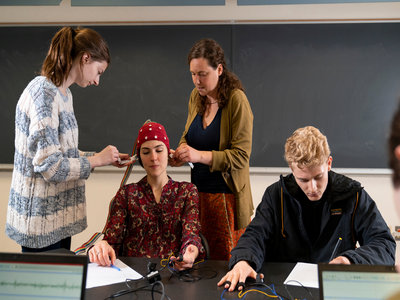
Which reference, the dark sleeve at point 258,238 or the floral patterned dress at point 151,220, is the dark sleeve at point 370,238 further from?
the floral patterned dress at point 151,220

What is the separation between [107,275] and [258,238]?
0.66 metres

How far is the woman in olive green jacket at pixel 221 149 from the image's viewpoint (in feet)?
6.73

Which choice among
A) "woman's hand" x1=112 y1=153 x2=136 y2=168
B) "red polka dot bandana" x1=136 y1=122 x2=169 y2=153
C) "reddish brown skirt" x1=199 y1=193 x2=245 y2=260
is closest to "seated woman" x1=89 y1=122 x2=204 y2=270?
"red polka dot bandana" x1=136 y1=122 x2=169 y2=153

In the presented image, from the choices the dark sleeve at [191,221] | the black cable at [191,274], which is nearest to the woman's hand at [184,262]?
the black cable at [191,274]

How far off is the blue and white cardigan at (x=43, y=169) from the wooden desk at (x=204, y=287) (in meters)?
0.51

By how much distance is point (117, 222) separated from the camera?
1813 mm

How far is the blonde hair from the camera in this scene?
159cm

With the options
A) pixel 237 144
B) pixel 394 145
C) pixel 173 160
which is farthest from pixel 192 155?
pixel 394 145

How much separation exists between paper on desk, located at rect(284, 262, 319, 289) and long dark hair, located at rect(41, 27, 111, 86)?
1.34 metres

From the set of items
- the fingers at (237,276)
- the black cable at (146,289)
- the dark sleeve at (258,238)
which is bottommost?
the black cable at (146,289)

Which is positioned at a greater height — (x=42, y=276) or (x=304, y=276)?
(x=42, y=276)

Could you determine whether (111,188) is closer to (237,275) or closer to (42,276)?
(237,275)

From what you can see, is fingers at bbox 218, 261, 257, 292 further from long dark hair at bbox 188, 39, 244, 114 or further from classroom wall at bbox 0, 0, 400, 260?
classroom wall at bbox 0, 0, 400, 260

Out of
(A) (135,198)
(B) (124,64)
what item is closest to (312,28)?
(B) (124,64)
